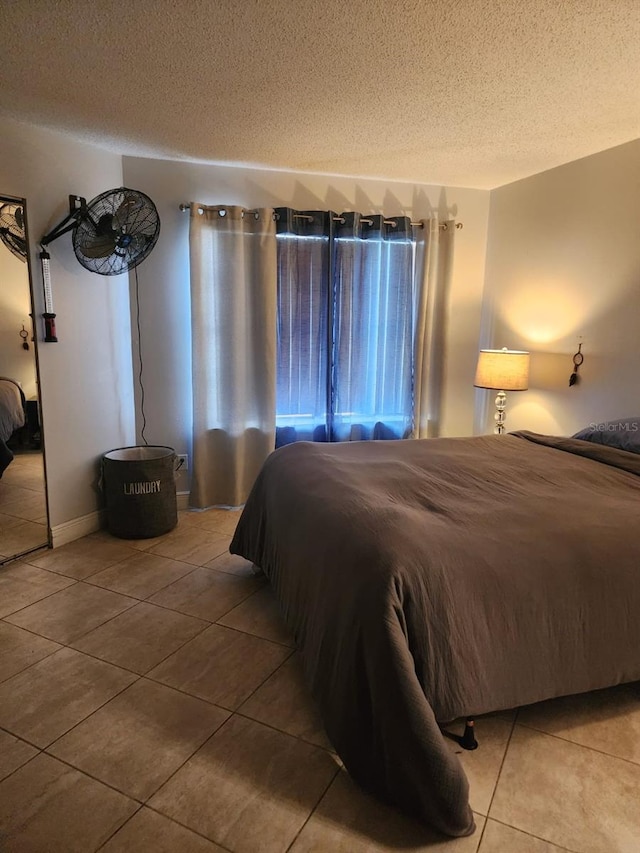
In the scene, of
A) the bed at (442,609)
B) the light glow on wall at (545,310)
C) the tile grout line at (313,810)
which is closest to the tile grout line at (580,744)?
the bed at (442,609)

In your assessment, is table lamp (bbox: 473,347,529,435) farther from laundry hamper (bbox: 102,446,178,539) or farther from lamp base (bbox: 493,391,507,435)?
laundry hamper (bbox: 102,446,178,539)

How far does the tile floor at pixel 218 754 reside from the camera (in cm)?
134

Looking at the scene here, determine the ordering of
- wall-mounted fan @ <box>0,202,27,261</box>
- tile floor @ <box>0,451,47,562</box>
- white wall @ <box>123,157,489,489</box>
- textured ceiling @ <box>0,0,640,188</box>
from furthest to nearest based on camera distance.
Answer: white wall @ <box>123,157,489,489</box>, tile floor @ <box>0,451,47,562</box>, wall-mounted fan @ <box>0,202,27,261</box>, textured ceiling @ <box>0,0,640,188</box>

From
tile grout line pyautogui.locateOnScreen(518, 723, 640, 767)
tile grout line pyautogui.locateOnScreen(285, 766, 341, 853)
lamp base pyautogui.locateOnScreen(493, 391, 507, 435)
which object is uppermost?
lamp base pyautogui.locateOnScreen(493, 391, 507, 435)

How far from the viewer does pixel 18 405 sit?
284cm

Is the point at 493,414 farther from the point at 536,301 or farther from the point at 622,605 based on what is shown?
the point at 622,605

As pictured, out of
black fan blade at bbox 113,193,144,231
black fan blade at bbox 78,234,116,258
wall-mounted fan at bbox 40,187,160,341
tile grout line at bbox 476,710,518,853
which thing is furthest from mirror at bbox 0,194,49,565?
tile grout line at bbox 476,710,518,853

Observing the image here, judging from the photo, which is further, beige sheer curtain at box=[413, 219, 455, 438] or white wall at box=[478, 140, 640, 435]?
beige sheer curtain at box=[413, 219, 455, 438]

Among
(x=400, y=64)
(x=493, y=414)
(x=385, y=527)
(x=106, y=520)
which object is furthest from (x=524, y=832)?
(x=493, y=414)

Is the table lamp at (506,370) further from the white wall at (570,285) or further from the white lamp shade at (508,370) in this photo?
the white wall at (570,285)

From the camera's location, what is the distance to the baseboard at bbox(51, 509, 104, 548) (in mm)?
3070

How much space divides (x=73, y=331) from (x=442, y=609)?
261 centimetres

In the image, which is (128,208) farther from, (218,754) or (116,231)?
(218,754)

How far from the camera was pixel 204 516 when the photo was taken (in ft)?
11.8
